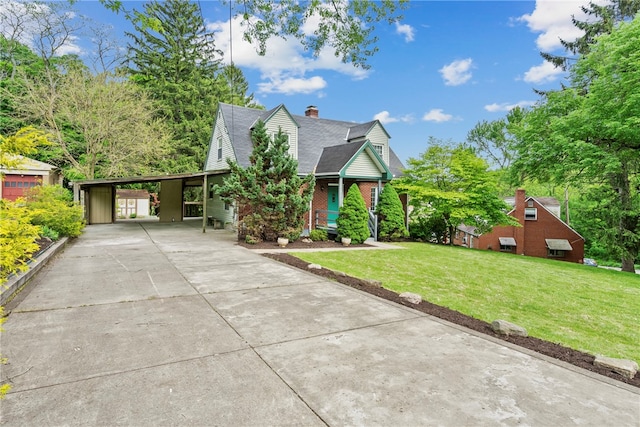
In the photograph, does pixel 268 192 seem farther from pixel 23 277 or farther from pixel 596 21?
pixel 596 21

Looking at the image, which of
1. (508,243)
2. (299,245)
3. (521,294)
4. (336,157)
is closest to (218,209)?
(336,157)

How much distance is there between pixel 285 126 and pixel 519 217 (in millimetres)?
22557

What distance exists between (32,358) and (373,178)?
544 inches

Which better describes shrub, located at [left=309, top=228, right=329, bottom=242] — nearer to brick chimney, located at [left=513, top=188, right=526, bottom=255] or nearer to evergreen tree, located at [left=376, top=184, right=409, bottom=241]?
evergreen tree, located at [left=376, top=184, right=409, bottom=241]

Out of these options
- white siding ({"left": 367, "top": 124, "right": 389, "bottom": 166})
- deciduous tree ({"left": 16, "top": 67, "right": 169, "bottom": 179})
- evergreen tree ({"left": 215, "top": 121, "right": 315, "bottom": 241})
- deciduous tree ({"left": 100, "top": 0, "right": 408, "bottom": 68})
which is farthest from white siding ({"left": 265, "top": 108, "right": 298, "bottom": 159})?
deciduous tree ({"left": 100, "top": 0, "right": 408, "bottom": 68})

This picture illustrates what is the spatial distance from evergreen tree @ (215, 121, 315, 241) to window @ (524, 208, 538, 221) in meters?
25.0

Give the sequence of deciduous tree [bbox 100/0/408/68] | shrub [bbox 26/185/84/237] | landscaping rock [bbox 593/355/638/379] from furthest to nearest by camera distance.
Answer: shrub [bbox 26/185/84/237], deciduous tree [bbox 100/0/408/68], landscaping rock [bbox 593/355/638/379]

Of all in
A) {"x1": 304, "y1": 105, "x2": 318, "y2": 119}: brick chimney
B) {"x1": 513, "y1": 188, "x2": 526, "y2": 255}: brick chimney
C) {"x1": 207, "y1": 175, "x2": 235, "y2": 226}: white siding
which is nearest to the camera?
{"x1": 207, "y1": 175, "x2": 235, "y2": 226}: white siding

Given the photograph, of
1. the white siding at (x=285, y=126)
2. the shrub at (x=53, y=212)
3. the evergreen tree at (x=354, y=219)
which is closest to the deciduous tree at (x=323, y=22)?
the evergreen tree at (x=354, y=219)

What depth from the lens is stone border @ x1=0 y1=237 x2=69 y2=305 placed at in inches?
189

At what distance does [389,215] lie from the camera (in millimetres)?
15570

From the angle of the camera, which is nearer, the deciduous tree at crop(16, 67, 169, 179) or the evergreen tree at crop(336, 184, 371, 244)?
the evergreen tree at crop(336, 184, 371, 244)

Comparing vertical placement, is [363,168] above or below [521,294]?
above

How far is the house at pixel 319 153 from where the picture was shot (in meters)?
15.4
